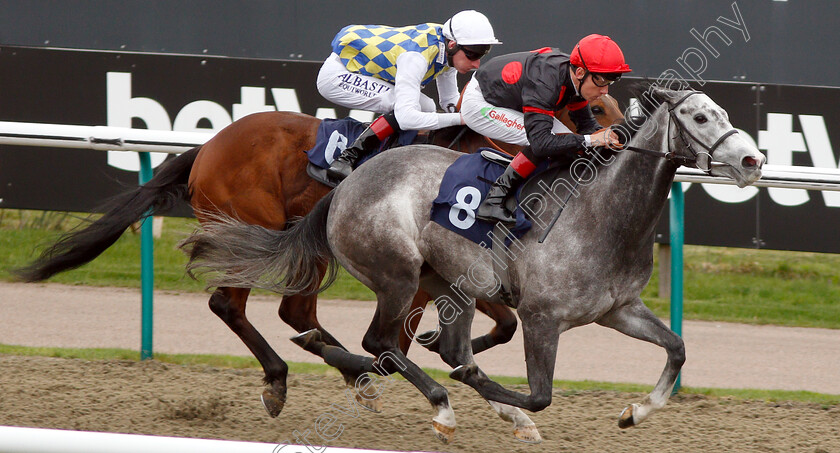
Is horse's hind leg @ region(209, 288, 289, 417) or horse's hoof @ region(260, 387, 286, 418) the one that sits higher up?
horse's hind leg @ region(209, 288, 289, 417)

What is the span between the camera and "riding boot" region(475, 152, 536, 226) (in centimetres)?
369

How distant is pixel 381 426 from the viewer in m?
4.27

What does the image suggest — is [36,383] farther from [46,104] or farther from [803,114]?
[803,114]

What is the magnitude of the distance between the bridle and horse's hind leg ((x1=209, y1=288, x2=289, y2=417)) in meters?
1.90

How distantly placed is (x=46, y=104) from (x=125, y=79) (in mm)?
587

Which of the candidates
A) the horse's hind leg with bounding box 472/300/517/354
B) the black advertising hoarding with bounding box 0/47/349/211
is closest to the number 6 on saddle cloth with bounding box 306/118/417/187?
the horse's hind leg with bounding box 472/300/517/354

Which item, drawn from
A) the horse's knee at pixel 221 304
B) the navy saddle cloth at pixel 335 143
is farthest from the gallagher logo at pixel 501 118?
the horse's knee at pixel 221 304

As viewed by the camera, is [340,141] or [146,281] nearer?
[340,141]

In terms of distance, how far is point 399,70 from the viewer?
446 cm

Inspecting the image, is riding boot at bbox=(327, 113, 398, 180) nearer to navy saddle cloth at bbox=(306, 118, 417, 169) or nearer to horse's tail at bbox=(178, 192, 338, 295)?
navy saddle cloth at bbox=(306, 118, 417, 169)

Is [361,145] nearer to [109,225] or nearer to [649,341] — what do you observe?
[109,225]

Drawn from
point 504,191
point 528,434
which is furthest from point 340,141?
point 528,434

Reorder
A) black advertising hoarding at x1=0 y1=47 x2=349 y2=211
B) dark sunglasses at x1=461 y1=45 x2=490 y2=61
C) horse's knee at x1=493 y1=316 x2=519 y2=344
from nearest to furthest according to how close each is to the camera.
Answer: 1. dark sunglasses at x1=461 y1=45 x2=490 y2=61
2. horse's knee at x1=493 y1=316 x2=519 y2=344
3. black advertising hoarding at x1=0 y1=47 x2=349 y2=211

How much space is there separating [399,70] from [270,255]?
1.01 metres
